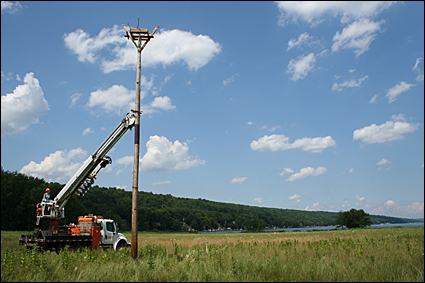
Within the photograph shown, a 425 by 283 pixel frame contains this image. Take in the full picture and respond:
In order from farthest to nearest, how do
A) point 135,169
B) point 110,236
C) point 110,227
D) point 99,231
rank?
point 110,227 < point 110,236 < point 99,231 < point 135,169

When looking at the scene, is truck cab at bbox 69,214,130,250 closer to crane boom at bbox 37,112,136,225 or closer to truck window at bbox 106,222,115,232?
truck window at bbox 106,222,115,232

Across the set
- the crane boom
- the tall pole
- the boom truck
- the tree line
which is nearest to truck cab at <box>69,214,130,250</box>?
the boom truck

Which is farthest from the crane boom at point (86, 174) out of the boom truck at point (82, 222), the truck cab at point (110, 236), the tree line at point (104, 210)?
the tree line at point (104, 210)

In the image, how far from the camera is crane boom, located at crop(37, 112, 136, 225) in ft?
61.9

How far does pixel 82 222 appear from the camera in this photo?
64.3 ft

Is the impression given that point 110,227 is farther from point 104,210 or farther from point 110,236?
point 104,210

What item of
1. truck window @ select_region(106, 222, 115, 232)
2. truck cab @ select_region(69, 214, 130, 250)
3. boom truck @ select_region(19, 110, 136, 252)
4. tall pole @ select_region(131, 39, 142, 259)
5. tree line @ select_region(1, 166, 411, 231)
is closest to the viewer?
tall pole @ select_region(131, 39, 142, 259)

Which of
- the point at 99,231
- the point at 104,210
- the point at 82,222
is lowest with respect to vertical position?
the point at 104,210

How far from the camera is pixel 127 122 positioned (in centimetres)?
1809

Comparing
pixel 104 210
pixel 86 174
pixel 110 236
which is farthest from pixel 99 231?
pixel 104 210

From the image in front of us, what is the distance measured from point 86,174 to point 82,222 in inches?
129

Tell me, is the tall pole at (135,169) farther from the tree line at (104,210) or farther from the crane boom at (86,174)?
the tree line at (104,210)

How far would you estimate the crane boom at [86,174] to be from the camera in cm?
1886

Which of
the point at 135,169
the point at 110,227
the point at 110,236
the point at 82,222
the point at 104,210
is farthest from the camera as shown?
the point at 104,210
